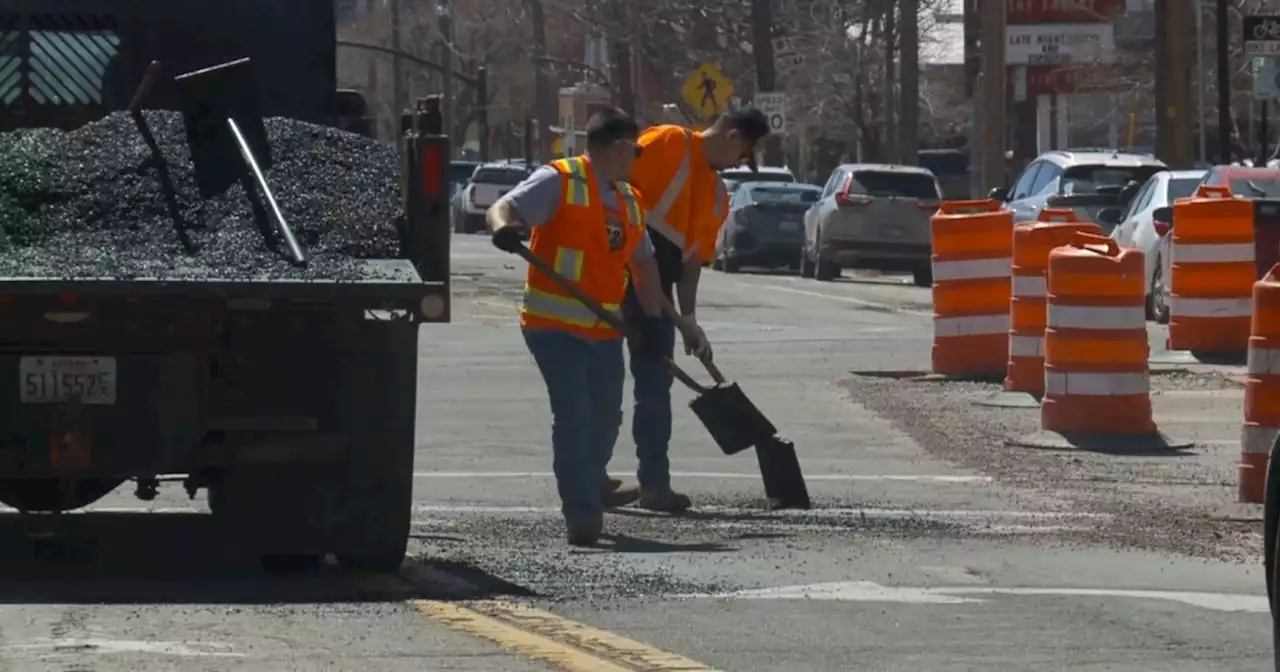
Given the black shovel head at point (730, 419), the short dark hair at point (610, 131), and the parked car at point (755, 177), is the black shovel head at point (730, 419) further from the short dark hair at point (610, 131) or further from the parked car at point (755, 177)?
the parked car at point (755, 177)

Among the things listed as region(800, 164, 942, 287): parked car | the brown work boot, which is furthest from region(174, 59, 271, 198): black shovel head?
region(800, 164, 942, 287): parked car

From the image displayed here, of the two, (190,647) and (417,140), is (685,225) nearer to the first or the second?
(417,140)

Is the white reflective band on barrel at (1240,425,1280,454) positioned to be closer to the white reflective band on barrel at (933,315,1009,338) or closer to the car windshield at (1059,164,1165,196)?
the white reflective band on barrel at (933,315,1009,338)

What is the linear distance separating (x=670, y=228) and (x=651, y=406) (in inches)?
31.6

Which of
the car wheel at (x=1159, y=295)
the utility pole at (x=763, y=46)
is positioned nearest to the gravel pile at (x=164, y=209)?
the car wheel at (x=1159, y=295)

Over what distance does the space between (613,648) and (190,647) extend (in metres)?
1.19

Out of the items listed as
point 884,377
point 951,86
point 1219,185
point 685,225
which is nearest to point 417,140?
point 685,225

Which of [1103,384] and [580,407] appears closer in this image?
[580,407]

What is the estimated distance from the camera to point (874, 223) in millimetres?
34750

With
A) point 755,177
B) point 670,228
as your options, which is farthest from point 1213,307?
point 755,177

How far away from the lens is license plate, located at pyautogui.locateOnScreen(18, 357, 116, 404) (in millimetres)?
8219

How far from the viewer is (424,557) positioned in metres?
9.55

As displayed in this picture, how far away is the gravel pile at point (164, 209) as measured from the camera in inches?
328

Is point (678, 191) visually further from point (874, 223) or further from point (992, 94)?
point (992, 94)
